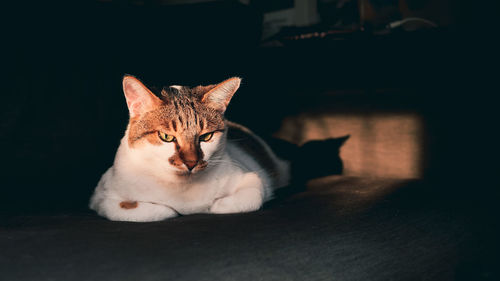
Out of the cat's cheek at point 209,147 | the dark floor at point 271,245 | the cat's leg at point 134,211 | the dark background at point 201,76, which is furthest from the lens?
Result: the dark background at point 201,76

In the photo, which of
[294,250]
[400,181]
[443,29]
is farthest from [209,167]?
[443,29]

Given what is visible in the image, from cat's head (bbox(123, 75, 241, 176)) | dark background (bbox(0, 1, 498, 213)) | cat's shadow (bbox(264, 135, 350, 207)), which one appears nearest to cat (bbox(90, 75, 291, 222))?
cat's head (bbox(123, 75, 241, 176))

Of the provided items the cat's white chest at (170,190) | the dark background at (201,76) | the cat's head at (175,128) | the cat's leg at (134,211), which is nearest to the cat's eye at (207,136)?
the cat's head at (175,128)

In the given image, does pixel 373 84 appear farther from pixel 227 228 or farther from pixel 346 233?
pixel 227 228

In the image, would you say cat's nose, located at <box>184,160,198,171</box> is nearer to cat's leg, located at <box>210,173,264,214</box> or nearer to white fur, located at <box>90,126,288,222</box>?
white fur, located at <box>90,126,288,222</box>

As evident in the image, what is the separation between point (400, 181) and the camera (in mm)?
1458

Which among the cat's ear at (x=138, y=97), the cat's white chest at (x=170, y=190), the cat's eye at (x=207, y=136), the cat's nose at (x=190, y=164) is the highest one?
the cat's ear at (x=138, y=97)

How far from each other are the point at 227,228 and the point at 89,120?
0.88 metres

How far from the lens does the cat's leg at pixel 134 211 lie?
3.43 ft

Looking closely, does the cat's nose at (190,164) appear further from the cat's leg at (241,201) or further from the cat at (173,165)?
the cat's leg at (241,201)

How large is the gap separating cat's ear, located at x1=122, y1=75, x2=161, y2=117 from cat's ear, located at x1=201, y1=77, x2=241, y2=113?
16 cm

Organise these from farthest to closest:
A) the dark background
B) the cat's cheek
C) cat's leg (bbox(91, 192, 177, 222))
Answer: the dark background, the cat's cheek, cat's leg (bbox(91, 192, 177, 222))

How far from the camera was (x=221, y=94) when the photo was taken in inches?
49.3

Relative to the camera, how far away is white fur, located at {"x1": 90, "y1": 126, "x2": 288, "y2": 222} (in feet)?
3.63
